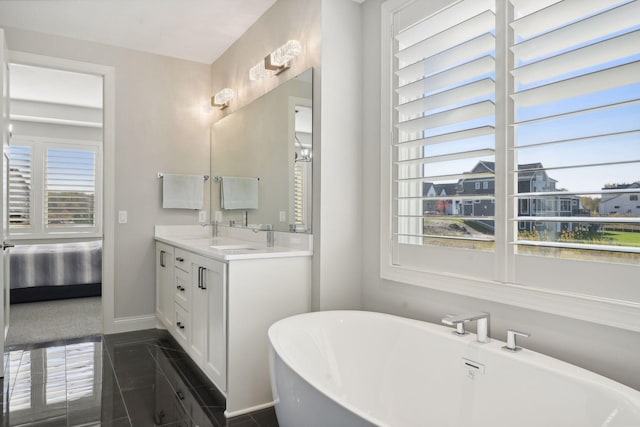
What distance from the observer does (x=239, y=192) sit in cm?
358

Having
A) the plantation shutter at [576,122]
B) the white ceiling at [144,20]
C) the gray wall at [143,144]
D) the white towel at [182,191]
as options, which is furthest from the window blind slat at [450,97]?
the gray wall at [143,144]

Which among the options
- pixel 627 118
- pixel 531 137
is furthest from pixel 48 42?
pixel 627 118

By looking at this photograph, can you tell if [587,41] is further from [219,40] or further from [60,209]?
[60,209]

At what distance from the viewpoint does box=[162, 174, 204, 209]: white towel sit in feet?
12.8

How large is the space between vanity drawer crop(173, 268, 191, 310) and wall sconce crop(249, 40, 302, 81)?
62.8 inches

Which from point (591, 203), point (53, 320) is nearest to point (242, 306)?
point (591, 203)

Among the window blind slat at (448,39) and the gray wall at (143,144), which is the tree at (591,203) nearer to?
the window blind slat at (448,39)

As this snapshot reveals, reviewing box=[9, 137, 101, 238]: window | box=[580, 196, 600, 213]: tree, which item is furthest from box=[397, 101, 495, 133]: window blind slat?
box=[9, 137, 101, 238]: window

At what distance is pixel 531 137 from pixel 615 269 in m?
0.61

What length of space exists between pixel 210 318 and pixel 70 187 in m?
5.14

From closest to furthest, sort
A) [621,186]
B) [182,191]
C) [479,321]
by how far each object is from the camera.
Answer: [621,186], [479,321], [182,191]

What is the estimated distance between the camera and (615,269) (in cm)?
150

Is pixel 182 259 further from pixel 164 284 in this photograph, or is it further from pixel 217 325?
pixel 217 325

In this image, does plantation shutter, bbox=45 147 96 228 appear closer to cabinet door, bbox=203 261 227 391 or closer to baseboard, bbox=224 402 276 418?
cabinet door, bbox=203 261 227 391
